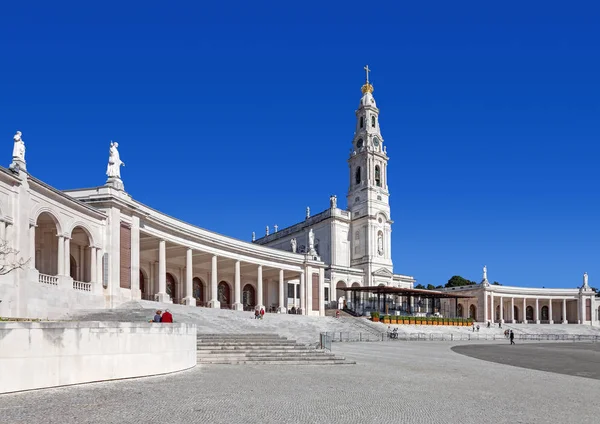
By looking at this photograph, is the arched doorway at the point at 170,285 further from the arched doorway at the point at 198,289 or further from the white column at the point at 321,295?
the white column at the point at 321,295

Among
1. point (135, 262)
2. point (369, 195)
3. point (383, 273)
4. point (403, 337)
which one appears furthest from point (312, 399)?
point (369, 195)

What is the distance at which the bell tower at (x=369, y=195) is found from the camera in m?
90.6

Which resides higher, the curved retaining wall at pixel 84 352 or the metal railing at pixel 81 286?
the metal railing at pixel 81 286

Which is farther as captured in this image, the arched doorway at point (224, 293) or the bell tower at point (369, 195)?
the bell tower at point (369, 195)

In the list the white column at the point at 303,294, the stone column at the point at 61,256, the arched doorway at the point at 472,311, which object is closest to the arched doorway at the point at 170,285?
the white column at the point at 303,294

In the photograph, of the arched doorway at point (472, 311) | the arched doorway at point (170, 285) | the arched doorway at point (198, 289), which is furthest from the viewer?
the arched doorway at point (472, 311)

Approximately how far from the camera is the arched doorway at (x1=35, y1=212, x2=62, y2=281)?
3453 cm

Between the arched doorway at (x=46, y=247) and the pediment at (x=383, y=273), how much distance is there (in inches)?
2388

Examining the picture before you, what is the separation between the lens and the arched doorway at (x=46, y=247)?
3453cm

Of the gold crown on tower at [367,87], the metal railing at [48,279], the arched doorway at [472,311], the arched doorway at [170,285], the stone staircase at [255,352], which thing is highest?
the gold crown on tower at [367,87]

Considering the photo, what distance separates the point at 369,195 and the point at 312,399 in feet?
257

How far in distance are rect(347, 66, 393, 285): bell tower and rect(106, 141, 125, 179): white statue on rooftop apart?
55.4 meters

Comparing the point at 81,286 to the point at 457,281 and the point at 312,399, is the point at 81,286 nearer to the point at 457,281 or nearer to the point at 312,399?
the point at 312,399

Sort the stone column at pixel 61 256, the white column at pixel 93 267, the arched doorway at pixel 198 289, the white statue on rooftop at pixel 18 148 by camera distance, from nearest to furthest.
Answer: the white statue on rooftop at pixel 18 148, the stone column at pixel 61 256, the white column at pixel 93 267, the arched doorway at pixel 198 289
